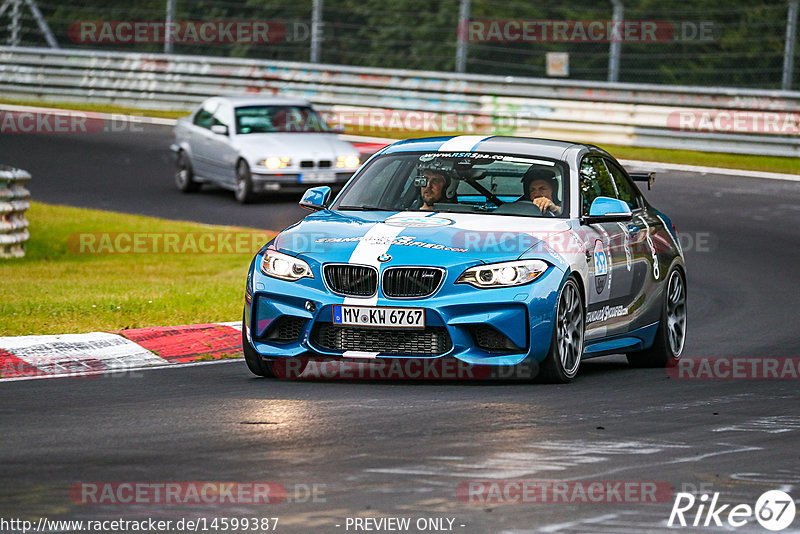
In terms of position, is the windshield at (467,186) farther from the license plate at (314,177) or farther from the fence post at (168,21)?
the fence post at (168,21)

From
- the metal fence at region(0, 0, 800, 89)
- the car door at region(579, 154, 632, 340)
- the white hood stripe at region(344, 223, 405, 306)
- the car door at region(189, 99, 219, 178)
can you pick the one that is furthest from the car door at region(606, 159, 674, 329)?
the metal fence at region(0, 0, 800, 89)

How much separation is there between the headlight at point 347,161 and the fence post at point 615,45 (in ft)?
18.3

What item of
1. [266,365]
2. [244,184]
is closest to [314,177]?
[244,184]

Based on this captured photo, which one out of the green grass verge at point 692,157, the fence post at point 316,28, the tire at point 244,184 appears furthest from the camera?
the fence post at point 316,28

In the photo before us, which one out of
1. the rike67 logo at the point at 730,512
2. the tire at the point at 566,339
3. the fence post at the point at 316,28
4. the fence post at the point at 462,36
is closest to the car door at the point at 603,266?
the tire at the point at 566,339

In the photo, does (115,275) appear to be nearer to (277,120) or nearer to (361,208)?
(277,120)

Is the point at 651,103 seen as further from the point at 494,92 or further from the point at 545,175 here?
the point at 545,175

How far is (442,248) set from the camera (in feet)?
29.5

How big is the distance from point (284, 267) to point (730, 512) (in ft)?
12.7

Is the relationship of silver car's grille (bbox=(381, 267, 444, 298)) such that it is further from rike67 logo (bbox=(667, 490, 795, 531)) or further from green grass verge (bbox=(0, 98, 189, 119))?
green grass verge (bbox=(0, 98, 189, 119))

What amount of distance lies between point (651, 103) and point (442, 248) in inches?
688

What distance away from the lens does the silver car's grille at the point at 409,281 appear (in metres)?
8.88

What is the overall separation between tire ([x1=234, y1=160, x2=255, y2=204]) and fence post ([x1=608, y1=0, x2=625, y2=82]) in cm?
688

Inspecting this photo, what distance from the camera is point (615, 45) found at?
25.2m
